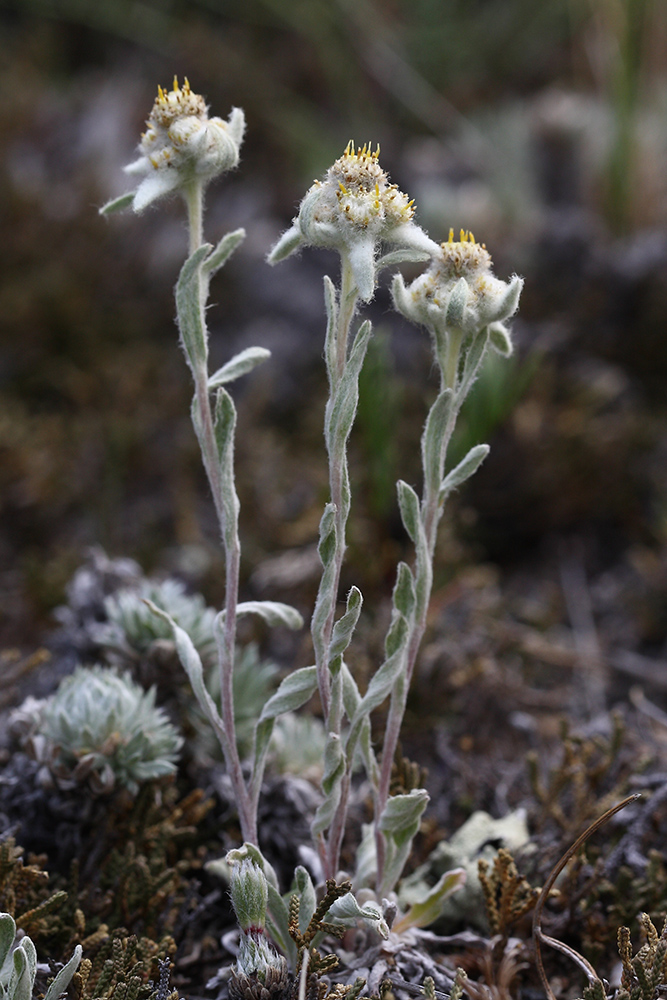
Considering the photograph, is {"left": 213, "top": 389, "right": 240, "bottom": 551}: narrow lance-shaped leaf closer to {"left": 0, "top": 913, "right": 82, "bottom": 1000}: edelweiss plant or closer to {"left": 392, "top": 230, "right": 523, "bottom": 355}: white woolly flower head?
{"left": 392, "top": 230, "right": 523, "bottom": 355}: white woolly flower head

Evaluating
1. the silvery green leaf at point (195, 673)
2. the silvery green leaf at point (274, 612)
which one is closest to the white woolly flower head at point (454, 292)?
the silvery green leaf at point (274, 612)

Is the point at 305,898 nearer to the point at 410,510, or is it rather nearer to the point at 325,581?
the point at 325,581

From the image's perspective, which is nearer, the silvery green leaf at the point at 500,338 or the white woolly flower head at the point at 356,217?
the white woolly flower head at the point at 356,217

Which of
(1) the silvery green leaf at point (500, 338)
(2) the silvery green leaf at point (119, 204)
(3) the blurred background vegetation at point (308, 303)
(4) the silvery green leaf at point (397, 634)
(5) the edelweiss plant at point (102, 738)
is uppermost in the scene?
(3) the blurred background vegetation at point (308, 303)

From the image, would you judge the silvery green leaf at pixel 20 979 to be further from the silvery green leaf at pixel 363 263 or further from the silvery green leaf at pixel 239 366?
the silvery green leaf at pixel 363 263

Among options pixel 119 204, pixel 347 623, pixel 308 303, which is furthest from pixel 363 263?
pixel 308 303

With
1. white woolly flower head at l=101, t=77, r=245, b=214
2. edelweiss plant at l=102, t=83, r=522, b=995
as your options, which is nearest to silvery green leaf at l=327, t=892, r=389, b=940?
edelweiss plant at l=102, t=83, r=522, b=995

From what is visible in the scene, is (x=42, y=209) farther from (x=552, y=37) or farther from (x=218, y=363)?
(x=552, y=37)
